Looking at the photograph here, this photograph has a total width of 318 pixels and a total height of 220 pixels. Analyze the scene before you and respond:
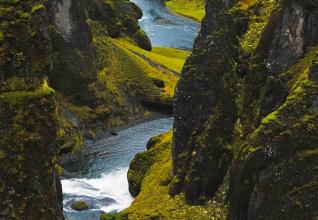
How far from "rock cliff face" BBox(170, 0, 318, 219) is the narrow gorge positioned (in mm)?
99

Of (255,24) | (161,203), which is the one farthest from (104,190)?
(255,24)

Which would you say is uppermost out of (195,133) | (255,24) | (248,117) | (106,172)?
(255,24)

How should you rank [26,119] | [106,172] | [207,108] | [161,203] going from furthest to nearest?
1. [106,172]
2. [207,108]
3. [161,203]
4. [26,119]

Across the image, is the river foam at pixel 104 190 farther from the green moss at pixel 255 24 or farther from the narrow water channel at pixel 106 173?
the green moss at pixel 255 24

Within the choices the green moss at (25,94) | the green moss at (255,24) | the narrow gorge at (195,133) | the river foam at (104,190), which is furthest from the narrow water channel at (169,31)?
the green moss at (25,94)

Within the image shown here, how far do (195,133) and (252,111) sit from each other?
6.80m

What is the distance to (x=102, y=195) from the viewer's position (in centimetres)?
7356

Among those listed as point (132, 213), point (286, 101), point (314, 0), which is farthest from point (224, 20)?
point (132, 213)

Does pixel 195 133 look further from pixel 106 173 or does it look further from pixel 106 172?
pixel 106 172

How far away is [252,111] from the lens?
57.0 metres

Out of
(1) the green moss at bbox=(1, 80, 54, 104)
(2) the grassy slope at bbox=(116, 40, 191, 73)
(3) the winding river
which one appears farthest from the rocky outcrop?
(2) the grassy slope at bbox=(116, 40, 191, 73)

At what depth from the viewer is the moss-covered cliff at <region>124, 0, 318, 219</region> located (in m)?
45.8

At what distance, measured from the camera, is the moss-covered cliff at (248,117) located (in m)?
45.8

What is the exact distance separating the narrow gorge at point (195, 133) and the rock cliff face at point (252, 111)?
3.9 inches
